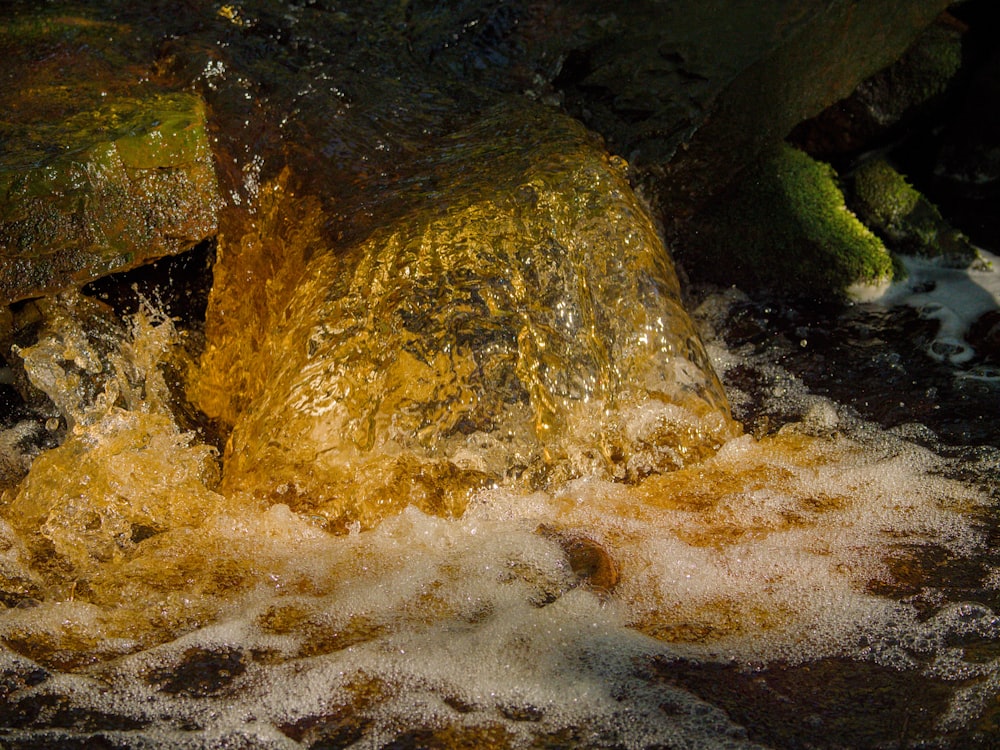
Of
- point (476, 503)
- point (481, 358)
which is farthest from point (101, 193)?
point (476, 503)

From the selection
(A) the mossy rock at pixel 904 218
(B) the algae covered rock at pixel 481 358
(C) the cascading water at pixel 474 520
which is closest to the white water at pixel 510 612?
(C) the cascading water at pixel 474 520

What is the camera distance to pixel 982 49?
5234 millimetres

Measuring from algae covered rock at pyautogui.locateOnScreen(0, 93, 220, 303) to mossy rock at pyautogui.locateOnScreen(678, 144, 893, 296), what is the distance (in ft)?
7.31

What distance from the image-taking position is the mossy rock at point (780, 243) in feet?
14.2

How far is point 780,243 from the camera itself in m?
4.36

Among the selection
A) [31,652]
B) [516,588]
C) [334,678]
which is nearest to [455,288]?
[516,588]

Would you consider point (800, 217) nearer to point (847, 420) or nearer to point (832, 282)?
point (832, 282)

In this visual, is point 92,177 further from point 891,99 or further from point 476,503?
point 891,99

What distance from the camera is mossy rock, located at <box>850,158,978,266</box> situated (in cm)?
467

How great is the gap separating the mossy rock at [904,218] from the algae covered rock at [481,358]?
1889mm

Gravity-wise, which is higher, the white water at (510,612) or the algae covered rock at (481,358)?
the algae covered rock at (481,358)

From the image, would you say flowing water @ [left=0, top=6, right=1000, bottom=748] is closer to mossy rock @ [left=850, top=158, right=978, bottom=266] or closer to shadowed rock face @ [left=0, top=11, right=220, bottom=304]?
shadowed rock face @ [left=0, top=11, right=220, bottom=304]

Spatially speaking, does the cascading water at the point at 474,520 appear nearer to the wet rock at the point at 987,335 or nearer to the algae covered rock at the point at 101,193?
the algae covered rock at the point at 101,193

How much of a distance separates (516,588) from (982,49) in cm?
447
